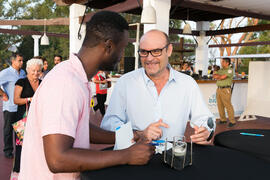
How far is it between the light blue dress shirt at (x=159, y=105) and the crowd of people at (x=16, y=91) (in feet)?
5.06

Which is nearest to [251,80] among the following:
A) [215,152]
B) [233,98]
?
[233,98]

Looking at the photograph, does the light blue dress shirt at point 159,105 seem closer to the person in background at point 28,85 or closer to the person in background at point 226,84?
the person in background at point 28,85

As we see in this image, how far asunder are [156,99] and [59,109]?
105 centimetres

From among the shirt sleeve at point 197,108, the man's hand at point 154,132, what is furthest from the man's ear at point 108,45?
the shirt sleeve at point 197,108

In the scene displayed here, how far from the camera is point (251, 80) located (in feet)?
23.2

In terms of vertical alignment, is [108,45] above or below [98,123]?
above

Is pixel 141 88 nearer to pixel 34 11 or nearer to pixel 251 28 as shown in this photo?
pixel 251 28

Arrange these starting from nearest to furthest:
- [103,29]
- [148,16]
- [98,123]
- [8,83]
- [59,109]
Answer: [59,109] < [103,29] < [8,83] < [148,16] < [98,123]

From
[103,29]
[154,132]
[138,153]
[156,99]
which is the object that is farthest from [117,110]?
[103,29]

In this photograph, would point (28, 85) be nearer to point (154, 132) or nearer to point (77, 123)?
point (154, 132)

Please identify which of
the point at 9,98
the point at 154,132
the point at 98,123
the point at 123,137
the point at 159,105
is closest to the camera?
the point at 123,137

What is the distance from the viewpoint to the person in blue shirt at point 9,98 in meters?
3.73

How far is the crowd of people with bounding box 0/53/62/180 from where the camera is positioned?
3.15 metres

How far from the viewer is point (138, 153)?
116 cm
